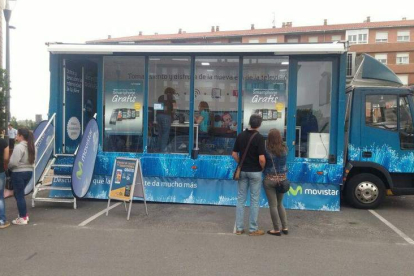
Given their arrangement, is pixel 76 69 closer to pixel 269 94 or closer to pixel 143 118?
pixel 143 118

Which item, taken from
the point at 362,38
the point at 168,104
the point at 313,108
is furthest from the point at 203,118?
the point at 362,38

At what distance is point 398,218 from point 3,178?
698cm

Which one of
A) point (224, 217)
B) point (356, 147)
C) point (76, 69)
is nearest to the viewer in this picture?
point (224, 217)

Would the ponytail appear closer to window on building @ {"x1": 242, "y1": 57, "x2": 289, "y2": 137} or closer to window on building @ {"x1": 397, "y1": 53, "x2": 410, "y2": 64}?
window on building @ {"x1": 242, "y1": 57, "x2": 289, "y2": 137}

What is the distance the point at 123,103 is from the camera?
8.14 m

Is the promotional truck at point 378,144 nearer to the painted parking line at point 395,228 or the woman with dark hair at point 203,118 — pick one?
the painted parking line at point 395,228

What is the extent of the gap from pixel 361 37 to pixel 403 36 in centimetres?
550

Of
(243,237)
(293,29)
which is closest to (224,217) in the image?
(243,237)

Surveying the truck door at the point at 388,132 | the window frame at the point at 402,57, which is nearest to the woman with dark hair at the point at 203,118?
the truck door at the point at 388,132

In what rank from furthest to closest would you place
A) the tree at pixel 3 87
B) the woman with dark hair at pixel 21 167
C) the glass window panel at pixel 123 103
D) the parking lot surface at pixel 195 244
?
1. the tree at pixel 3 87
2. the glass window panel at pixel 123 103
3. the woman with dark hair at pixel 21 167
4. the parking lot surface at pixel 195 244

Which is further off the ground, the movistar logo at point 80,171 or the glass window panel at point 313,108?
the glass window panel at point 313,108

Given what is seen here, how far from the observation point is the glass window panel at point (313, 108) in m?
7.53

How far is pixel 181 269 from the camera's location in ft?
14.6

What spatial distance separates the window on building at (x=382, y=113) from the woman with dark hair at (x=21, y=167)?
6298 mm
